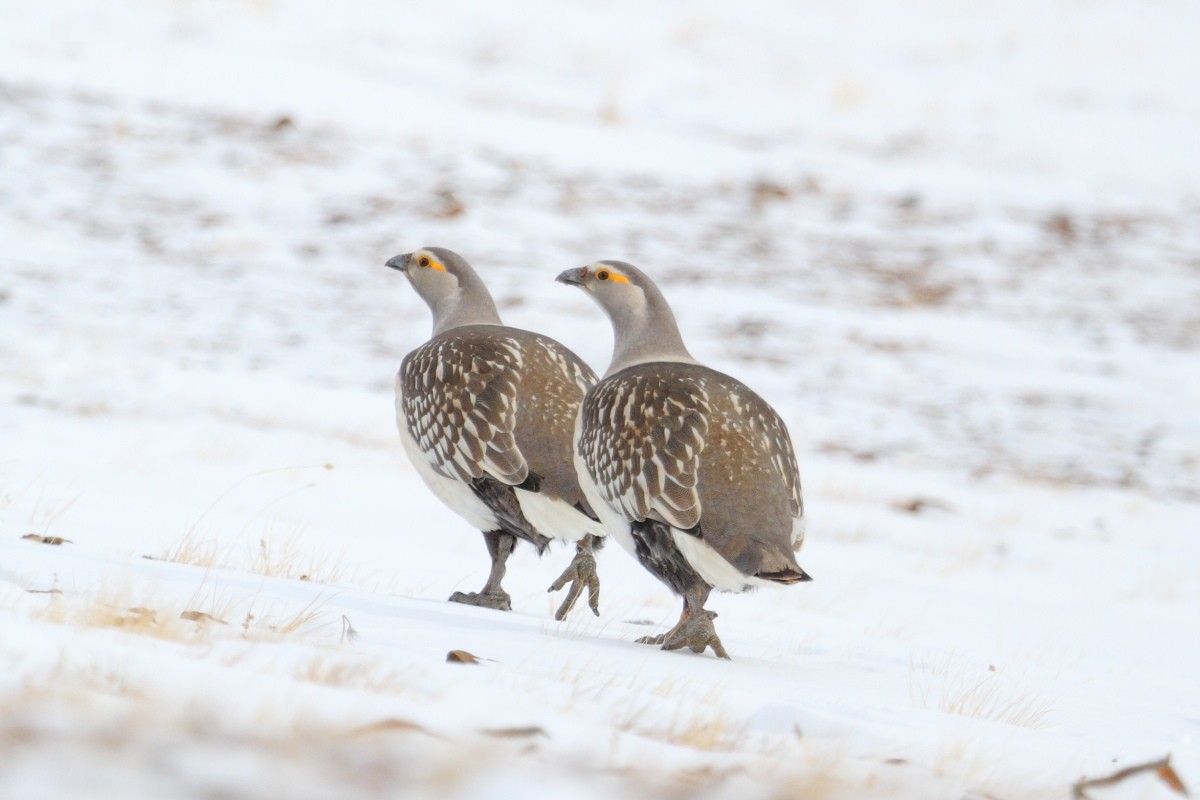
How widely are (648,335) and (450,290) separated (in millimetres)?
1611

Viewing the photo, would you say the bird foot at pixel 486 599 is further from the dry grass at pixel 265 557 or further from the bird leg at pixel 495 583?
the dry grass at pixel 265 557

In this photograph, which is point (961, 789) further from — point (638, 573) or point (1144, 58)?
point (1144, 58)

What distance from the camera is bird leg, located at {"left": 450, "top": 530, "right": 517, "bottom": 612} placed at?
7.02m

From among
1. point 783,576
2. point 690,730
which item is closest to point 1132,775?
point 690,730

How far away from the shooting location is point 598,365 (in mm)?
16266

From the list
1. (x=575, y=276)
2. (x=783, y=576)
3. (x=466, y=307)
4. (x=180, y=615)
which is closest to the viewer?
(x=180, y=615)

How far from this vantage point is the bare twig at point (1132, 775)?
374cm

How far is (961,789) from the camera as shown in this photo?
12.3 ft

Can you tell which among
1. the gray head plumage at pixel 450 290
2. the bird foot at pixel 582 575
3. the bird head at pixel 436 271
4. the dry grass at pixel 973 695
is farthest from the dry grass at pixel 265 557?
the dry grass at pixel 973 695

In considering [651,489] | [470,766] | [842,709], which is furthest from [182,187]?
[470,766]

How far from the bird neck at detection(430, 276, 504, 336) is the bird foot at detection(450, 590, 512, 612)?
1.56 metres

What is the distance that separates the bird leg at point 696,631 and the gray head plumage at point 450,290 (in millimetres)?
2490

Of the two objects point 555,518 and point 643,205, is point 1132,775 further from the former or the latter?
point 643,205

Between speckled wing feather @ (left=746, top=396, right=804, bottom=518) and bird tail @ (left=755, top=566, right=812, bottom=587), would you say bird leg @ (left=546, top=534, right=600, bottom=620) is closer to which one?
speckled wing feather @ (left=746, top=396, right=804, bottom=518)
